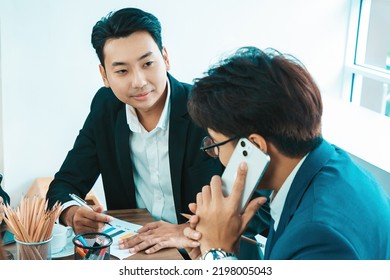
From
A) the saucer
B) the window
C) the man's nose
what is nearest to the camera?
the saucer

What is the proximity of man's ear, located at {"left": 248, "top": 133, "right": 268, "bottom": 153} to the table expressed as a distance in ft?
1.13

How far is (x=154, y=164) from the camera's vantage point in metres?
1.65

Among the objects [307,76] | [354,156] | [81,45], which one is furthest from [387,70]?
[307,76]

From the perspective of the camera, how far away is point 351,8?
2.77 meters

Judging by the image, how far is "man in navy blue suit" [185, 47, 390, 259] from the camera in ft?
3.09

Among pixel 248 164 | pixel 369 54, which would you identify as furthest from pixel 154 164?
pixel 369 54

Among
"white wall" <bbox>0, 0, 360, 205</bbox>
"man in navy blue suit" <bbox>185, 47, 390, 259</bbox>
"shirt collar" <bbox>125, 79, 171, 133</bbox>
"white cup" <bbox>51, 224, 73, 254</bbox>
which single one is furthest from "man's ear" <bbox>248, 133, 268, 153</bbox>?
"white wall" <bbox>0, 0, 360, 205</bbox>

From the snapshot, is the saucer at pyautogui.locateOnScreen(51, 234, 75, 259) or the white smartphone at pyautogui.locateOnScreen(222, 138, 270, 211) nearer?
the white smartphone at pyautogui.locateOnScreen(222, 138, 270, 211)

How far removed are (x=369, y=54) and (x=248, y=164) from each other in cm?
188

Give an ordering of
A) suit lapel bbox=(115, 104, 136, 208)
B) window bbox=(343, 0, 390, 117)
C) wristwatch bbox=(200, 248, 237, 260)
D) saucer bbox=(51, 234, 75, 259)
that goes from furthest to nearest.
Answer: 1. window bbox=(343, 0, 390, 117)
2. suit lapel bbox=(115, 104, 136, 208)
3. saucer bbox=(51, 234, 75, 259)
4. wristwatch bbox=(200, 248, 237, 260)

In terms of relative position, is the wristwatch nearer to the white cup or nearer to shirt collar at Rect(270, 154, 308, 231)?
shirt collar at Rect(270, 154, 308, 231)
